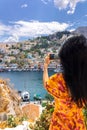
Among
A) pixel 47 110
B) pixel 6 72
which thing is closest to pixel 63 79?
pixel 47 110

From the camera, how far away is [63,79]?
226 centimetres

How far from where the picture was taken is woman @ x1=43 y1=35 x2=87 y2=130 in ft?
7.30

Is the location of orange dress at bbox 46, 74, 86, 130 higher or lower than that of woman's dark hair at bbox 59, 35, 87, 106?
lower

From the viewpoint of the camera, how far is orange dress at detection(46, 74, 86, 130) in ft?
7.45

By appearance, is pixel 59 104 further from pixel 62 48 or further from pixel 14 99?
pixel 14 99

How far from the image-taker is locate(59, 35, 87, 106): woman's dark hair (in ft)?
7.28

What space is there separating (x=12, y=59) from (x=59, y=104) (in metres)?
95.0

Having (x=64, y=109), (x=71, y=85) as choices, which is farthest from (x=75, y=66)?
(x=64, y=109)

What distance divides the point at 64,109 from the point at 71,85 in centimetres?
13

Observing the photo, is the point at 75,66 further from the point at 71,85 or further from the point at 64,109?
the point at 64,109

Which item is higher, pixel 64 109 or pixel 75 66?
pixel 75 66

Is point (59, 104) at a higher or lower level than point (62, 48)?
lower

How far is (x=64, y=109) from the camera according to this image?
7.47 feet

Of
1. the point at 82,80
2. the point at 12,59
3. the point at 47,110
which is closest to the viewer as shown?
the point at 82,80
